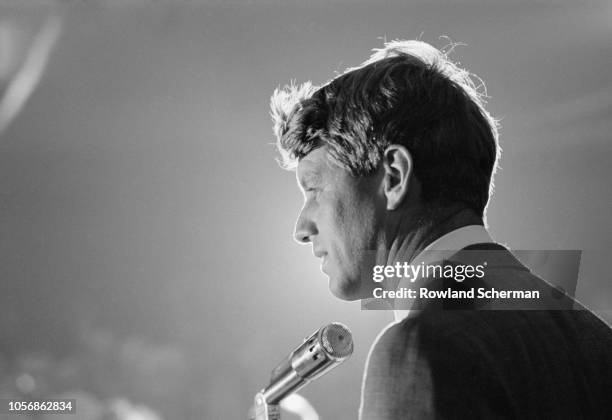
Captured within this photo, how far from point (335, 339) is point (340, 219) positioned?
0.16 m

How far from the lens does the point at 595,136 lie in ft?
10.0

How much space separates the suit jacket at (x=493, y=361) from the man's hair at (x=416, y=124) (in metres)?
0.15

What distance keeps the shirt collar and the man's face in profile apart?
0.10 m

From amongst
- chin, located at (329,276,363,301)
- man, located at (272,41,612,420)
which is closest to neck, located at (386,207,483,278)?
man, located at (272,41,612,420)

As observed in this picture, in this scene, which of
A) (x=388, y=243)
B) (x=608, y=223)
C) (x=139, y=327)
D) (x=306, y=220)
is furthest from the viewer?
(x=139, y=327)

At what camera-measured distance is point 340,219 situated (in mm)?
924

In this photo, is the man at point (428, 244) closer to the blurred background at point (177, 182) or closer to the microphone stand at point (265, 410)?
the microphone stand at point (265, 410)

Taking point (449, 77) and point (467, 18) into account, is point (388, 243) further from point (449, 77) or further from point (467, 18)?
point (467, 18)

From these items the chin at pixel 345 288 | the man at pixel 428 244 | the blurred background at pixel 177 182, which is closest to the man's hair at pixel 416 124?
the man at pixel 428 244

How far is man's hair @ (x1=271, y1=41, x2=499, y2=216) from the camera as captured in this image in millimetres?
882

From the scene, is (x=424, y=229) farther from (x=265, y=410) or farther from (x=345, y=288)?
(x=265, y=410)

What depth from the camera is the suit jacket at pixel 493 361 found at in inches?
22.6

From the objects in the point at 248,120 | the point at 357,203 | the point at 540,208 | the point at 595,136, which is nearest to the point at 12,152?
the point at 248,120

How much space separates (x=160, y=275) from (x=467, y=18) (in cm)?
178
